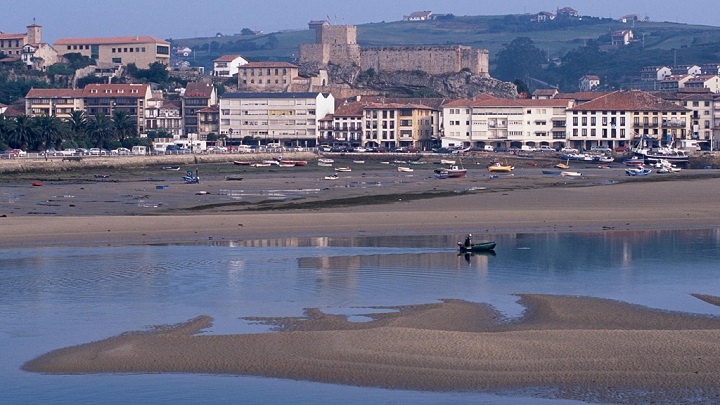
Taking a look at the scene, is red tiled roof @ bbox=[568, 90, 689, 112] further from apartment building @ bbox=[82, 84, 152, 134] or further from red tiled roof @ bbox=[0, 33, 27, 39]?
red tiled roof @ bbox=[0, 33, 27, 39]

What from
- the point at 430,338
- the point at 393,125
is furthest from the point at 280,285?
the point at 393,125

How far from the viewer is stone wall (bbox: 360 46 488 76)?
379 ft

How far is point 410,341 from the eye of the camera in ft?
48.2

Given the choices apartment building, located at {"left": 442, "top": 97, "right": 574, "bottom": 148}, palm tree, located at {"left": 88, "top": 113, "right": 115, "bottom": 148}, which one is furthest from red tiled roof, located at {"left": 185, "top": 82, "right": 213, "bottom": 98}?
apartment building, located at {"left": 442, "top": 97, "right": 574, "bottom": 148}

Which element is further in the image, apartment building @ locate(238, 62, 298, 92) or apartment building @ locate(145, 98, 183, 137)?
apartment building @ locate(238, 62, 298, 92)

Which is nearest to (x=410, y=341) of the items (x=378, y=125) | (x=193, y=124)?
(x=378, y=125)

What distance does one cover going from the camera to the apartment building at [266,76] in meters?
106

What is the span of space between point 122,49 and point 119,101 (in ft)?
79.0

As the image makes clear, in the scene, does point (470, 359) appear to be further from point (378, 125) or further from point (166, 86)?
point (166, 86)

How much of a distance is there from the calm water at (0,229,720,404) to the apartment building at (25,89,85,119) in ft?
229

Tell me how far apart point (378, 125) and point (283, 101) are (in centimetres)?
824

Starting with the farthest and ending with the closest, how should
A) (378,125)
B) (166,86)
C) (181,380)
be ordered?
(166,86)
(378,125)
(181,380)

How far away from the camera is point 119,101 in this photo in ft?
308

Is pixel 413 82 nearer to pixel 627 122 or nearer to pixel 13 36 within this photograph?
pixel 627 122
